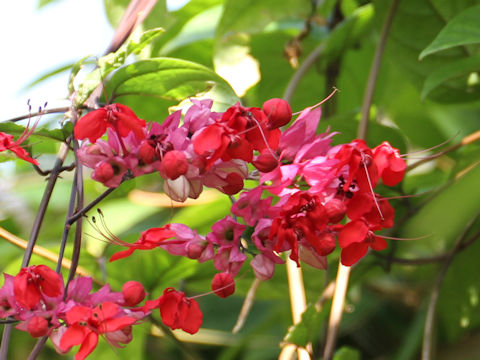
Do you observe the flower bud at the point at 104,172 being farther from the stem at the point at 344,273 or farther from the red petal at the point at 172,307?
the stem at the point at 344,273

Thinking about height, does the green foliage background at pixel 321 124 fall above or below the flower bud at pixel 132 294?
below

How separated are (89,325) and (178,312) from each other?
6cm

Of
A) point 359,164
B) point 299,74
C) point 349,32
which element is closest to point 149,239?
point 359,164

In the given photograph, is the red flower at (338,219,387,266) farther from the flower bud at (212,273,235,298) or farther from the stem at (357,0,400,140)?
the stem at (357,0,400,140)

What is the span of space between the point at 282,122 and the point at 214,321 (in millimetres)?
706

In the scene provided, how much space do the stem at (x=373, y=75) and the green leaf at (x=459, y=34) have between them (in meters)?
0.10

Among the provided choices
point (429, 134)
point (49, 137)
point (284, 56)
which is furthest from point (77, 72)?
point (429, 134)

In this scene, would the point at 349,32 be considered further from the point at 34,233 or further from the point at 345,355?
the point at 34,233

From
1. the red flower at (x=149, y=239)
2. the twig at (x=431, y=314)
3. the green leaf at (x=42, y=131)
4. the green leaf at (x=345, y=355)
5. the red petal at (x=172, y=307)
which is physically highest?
the green leaf at (x=42, y=131)

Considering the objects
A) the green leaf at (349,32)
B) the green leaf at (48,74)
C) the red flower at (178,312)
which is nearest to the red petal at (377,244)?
the red flower at (178,312)

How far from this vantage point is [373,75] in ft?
2.08

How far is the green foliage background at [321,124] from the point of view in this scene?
517mm

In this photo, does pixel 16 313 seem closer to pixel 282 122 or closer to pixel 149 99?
pixel 282 122

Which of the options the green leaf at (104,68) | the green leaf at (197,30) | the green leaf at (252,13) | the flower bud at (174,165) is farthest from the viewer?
the green leaf at (197,30)
